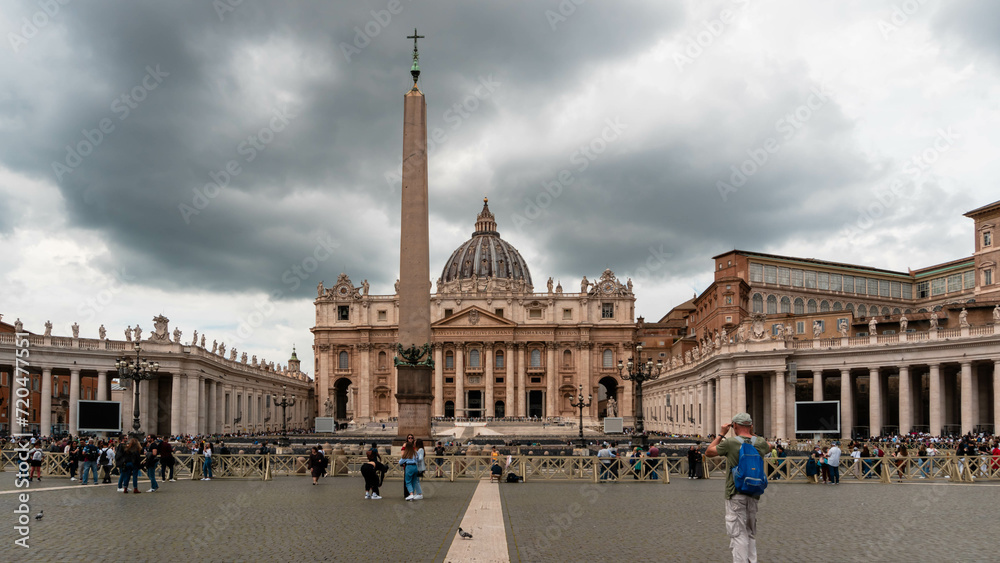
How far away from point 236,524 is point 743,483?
8399mm

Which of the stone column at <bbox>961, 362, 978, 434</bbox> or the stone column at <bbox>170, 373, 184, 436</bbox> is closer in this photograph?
the stone column at <bbox>961, 362, 978, 434</bbox>

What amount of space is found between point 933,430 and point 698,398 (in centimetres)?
2191

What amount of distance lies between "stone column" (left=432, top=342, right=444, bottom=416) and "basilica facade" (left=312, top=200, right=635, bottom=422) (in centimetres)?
14

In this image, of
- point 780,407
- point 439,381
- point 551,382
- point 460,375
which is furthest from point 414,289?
point 551,382

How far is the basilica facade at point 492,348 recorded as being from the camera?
353ft

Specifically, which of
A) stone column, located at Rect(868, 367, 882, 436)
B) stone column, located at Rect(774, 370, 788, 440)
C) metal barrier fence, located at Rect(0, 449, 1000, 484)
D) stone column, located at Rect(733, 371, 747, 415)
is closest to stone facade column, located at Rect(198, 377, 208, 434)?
metal barrier fence, located at Rect(0, 449, 1000, 484)

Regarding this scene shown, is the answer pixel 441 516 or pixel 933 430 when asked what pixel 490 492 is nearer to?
pixel 441 516

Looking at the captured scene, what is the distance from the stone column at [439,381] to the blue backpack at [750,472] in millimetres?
97428

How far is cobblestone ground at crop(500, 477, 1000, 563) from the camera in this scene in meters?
10.5

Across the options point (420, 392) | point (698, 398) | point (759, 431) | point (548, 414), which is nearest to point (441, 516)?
point (420, 392)

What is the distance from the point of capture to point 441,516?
14.1 metres

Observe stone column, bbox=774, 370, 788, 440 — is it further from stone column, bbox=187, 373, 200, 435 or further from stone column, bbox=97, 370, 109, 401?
stone column, bbox=97, 370, 109, 401

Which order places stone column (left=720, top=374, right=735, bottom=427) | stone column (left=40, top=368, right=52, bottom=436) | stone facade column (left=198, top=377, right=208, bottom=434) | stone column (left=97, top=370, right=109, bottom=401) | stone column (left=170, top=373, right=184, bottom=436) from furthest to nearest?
stone facade column (left=198, top=377, right=208, bottom=434) → stone column (left=170, top=373, right=184, bottom=436) → stone column (left=97, top=370, right=109, bottom=401) → stone column (left=720, top=374, right=735, bottom=427) → stone column (left=40, top=368, right=52, bottom=436)

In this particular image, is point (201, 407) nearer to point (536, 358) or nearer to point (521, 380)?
point (521, 380)
